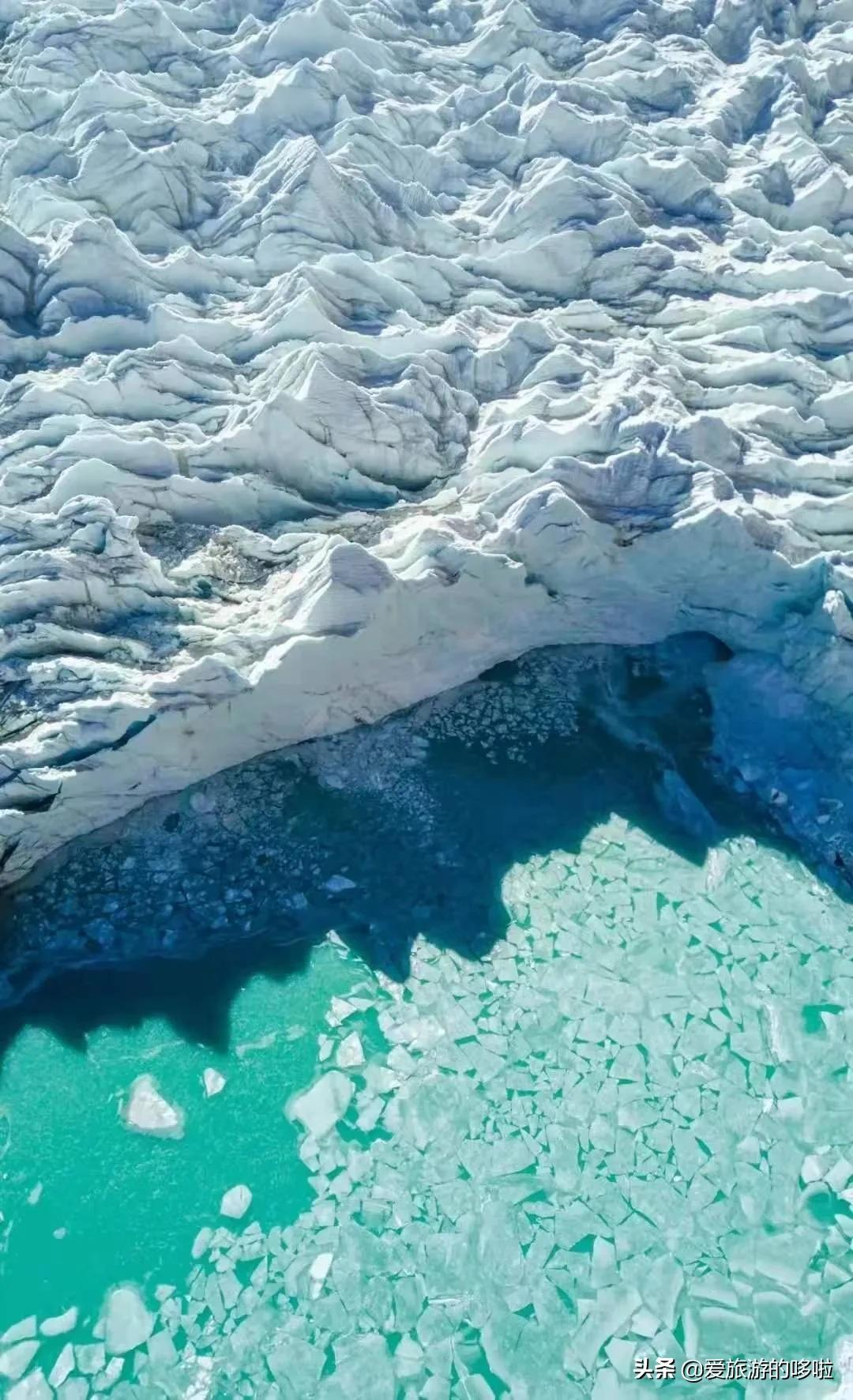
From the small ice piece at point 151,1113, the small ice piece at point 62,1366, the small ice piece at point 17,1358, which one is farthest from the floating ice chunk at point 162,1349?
the small ice piece at point 151,1113

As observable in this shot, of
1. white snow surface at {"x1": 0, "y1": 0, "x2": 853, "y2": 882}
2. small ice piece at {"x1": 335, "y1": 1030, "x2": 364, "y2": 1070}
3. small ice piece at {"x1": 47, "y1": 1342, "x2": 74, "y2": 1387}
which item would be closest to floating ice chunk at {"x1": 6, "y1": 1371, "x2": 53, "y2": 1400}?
small ice piece at {"x1": 47, "y1": 1342, "x2": 74, "y2": 1387}

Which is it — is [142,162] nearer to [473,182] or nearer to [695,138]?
[473,182]

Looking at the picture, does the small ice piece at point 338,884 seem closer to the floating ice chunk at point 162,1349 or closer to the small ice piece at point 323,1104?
the small ice piece at point 323,1104

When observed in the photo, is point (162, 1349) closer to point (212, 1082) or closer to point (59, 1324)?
point (59, 1324)

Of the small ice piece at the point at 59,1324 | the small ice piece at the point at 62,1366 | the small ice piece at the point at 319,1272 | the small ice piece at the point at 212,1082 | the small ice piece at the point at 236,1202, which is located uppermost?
the small ice piece at the point at 212,1082

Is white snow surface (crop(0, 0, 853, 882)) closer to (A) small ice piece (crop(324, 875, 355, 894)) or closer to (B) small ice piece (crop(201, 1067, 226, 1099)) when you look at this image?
(A) small ice piece (crop(324, 875, 355, 894))

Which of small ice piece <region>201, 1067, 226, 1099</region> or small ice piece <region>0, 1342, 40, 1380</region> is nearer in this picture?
small ice piece <region>0, 1342, 40, 1380</region>

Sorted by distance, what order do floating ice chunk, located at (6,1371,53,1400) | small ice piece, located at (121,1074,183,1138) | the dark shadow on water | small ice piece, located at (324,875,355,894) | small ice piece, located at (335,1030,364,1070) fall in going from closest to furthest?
floating ice chunk, located at (6,1371,53,1400) < small ice piece, located at (121,1074,183,1138) < small ice piece, located at (335,1030,364,1070) < the dark shadow on water < small ice piece, located at (324,875,355,894)
